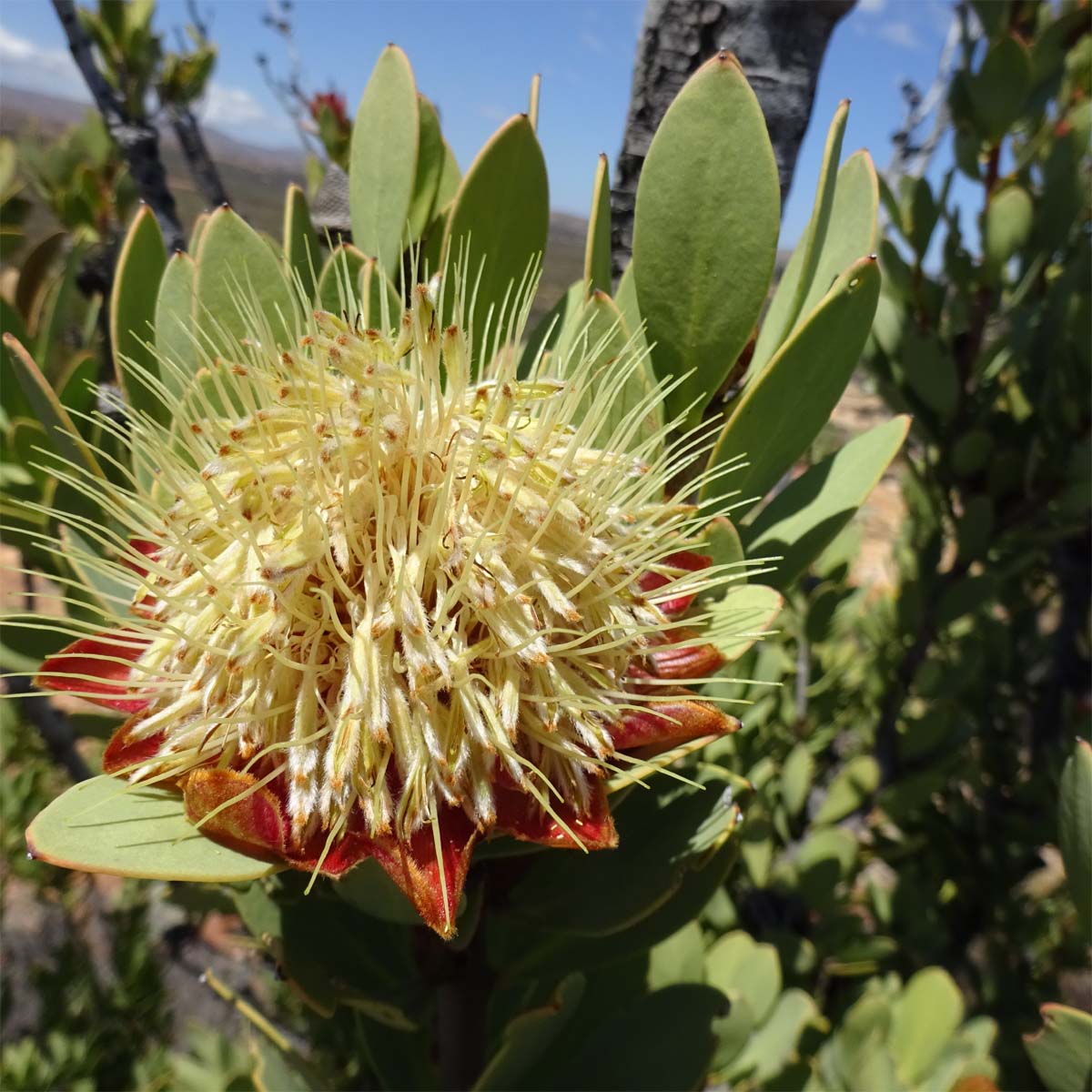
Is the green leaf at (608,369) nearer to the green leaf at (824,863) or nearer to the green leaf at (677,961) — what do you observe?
the green leaf at (677,961)

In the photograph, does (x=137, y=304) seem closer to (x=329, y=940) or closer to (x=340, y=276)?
(x=340, y=276)

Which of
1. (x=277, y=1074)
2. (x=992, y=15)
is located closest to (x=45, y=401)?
(x=277, y=1074)

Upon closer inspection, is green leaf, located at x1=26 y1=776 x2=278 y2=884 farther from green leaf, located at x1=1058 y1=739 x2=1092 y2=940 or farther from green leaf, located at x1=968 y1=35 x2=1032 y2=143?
green leaf, located at x1=968 y1=35 x2=1032 y2=143

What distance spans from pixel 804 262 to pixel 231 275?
455mm

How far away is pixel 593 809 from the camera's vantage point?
0.54 metres

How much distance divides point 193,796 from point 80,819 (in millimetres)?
89

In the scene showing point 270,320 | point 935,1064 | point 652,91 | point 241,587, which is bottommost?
point 935,1064

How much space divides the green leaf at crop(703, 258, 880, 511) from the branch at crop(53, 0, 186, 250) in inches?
42.7

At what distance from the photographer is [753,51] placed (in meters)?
0.81

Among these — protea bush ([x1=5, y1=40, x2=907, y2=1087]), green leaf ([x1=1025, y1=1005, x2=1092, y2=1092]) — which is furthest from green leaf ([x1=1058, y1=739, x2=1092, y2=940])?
protea bush ([x1=5, y1=40, x2=907, y2=1087])

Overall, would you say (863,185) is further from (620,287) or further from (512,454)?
(512,454)

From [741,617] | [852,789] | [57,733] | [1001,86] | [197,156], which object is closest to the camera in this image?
[741,617]

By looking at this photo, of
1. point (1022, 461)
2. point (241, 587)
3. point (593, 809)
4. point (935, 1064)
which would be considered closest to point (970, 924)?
point (935, 1064)

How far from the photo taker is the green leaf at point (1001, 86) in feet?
4.57
